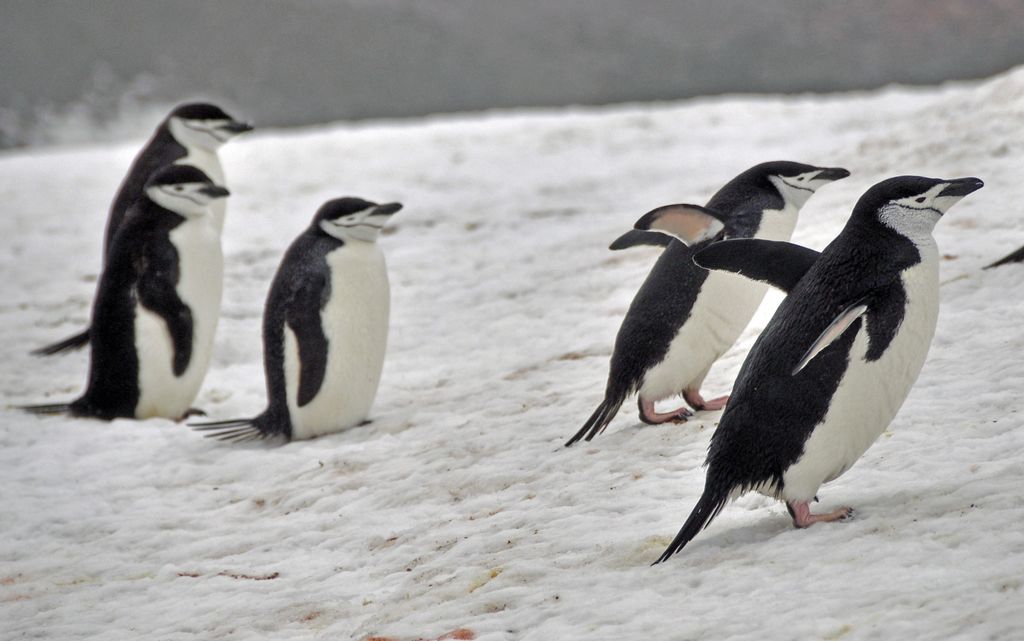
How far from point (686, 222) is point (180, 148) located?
9.67 feet

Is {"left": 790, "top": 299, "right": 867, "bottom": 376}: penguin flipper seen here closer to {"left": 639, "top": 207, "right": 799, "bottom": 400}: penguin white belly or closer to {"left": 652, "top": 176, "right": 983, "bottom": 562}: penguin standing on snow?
{"left": 652, "top": 176, "right": 983, "bottom": 562}: penguin standing on snow

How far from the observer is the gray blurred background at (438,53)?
14039 mm

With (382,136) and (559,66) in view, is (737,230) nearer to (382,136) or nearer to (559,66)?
(382,136)

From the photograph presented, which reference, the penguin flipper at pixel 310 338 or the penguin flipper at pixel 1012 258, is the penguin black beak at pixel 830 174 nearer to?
the penguin flipper at pixel 1012 258

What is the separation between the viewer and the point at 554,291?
5180mm

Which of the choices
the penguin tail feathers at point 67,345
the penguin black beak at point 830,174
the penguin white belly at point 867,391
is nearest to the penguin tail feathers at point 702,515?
the penguin white belly at point 867,391

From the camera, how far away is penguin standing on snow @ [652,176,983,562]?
2.29 metres

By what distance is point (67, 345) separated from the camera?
5148mm

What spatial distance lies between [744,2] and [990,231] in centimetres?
1047

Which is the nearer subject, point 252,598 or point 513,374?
point 252,598

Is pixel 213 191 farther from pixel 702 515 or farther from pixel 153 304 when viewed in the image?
pixel 702 515

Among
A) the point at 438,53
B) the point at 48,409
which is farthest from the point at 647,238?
the point at 438,53

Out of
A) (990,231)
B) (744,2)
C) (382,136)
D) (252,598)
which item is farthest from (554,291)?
(744,2)

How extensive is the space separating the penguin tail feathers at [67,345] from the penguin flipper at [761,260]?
3.42 meters
